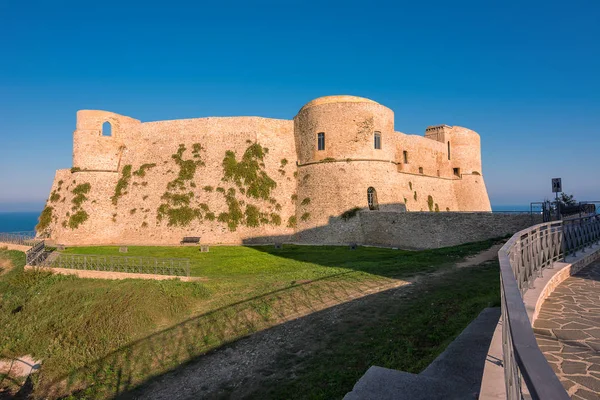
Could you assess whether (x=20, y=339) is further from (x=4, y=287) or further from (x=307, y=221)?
(x=307, y=221)

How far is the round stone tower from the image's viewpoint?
28.1 meters

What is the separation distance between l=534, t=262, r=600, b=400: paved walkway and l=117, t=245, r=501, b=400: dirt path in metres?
A: 4.20

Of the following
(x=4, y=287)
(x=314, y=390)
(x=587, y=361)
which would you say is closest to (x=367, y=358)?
(x=314, y=390)

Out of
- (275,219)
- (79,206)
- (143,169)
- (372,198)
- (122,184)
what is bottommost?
(275,219)

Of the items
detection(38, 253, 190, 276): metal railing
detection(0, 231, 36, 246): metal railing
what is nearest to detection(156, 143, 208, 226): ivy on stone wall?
detection(38, 253, 190, 276): metal railing

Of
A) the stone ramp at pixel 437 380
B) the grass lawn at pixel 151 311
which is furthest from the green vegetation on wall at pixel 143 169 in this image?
the stone ramp at pixel 437 380

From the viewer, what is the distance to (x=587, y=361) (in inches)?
158

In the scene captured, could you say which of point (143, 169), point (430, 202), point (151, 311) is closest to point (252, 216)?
point (143, 169)

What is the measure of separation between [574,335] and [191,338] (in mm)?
9544

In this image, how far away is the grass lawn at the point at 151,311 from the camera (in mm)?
10242

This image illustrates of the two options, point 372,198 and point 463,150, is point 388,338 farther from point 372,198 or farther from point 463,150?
point 463,150

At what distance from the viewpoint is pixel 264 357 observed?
28.1 ft

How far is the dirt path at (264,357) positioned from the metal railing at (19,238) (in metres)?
26.6

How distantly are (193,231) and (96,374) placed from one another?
63.2 feet
